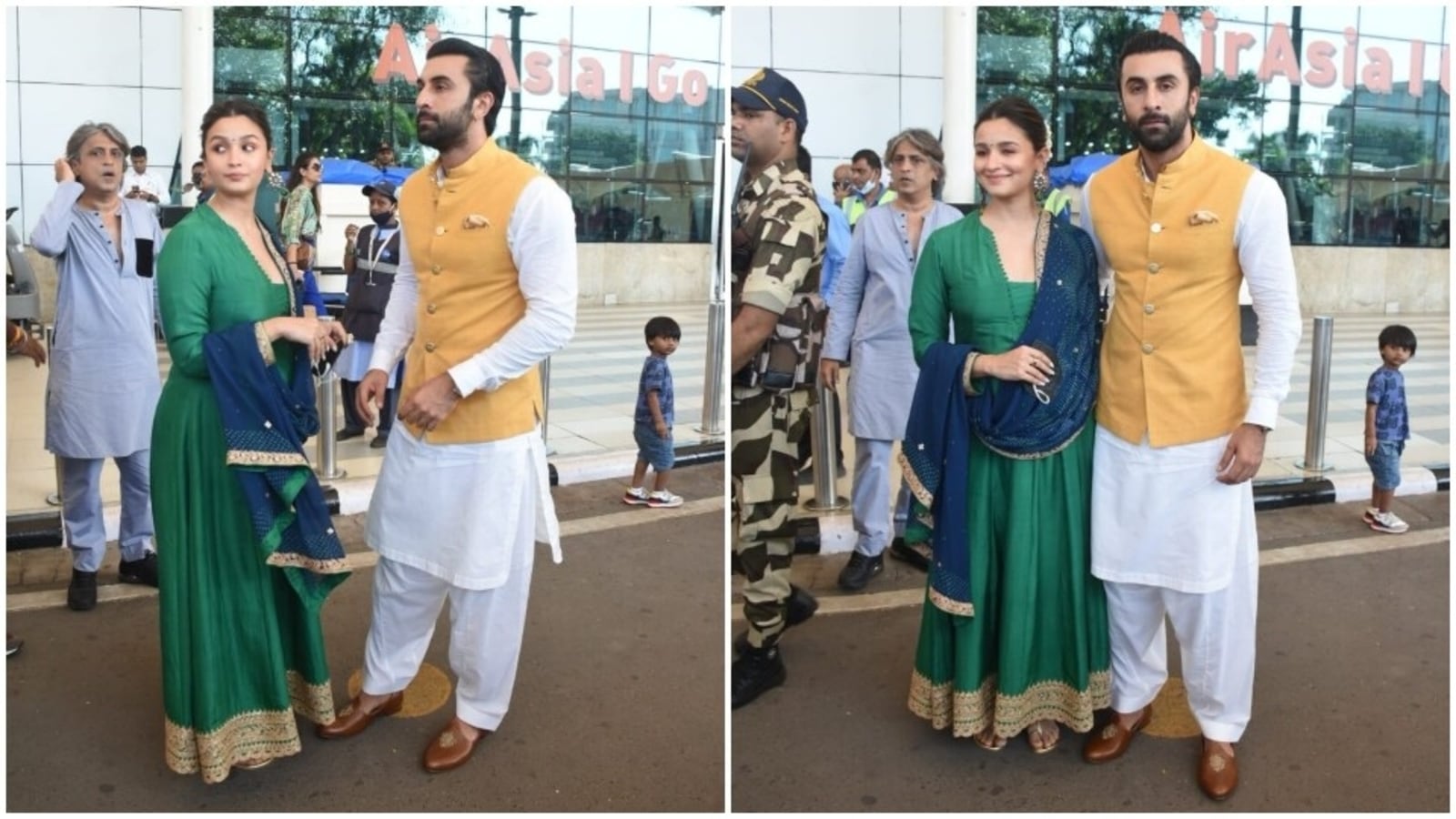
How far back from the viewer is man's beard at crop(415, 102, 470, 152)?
9.87ft

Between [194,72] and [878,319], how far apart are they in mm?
10916

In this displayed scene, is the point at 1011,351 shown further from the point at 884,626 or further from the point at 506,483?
the point at 884,626

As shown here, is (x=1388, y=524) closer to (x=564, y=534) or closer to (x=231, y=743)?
(x=564, y=534)

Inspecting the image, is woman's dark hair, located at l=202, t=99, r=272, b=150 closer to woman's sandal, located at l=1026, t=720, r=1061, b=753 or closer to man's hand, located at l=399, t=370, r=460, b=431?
man's hand, located at l=399, t=370, r=460, b=431

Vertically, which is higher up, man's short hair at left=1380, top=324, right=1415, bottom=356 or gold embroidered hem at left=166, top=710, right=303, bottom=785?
man's short hair at left=1380, top=324, right=1415, bottom=356

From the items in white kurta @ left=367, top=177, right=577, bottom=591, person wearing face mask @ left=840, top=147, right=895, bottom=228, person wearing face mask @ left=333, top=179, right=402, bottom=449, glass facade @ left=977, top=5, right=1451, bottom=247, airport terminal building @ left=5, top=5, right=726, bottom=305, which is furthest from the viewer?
glass facade @ left=977, top=5, right=1451, bottom=247

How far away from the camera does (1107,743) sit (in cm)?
324

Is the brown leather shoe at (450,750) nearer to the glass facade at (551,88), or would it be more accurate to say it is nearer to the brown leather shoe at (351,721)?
the brown leather shoe at (351,721)

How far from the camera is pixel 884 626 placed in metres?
4.23

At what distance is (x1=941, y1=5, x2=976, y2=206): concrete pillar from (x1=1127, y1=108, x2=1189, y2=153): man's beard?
1067 cm

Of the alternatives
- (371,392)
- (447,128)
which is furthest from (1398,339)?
(371,392)

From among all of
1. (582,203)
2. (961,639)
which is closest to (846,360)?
(961,639)

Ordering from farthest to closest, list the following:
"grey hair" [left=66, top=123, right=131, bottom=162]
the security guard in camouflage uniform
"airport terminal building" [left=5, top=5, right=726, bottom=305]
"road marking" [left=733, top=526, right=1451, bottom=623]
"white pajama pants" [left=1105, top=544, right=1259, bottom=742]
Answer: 1. "airport terminal building" [left=5, top=5, right=726, bottom=305]
2. "road marking" [left=733, top=526, right=1451, bottom=623]
3. "grey hair" [left=66, top=123, right=131, bottom=162]
4. the security guard in camouflage uniform
5. "white pajama pants" [left=1105, top=544, right=1259, bottom=742]

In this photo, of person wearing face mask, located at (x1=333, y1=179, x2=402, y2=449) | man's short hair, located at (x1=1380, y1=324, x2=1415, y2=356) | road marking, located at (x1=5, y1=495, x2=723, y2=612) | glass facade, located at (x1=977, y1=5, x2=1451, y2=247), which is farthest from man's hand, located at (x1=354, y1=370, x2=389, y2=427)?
glass facade, located at (x1=977, y1=5, x2=1451, y2=247)
